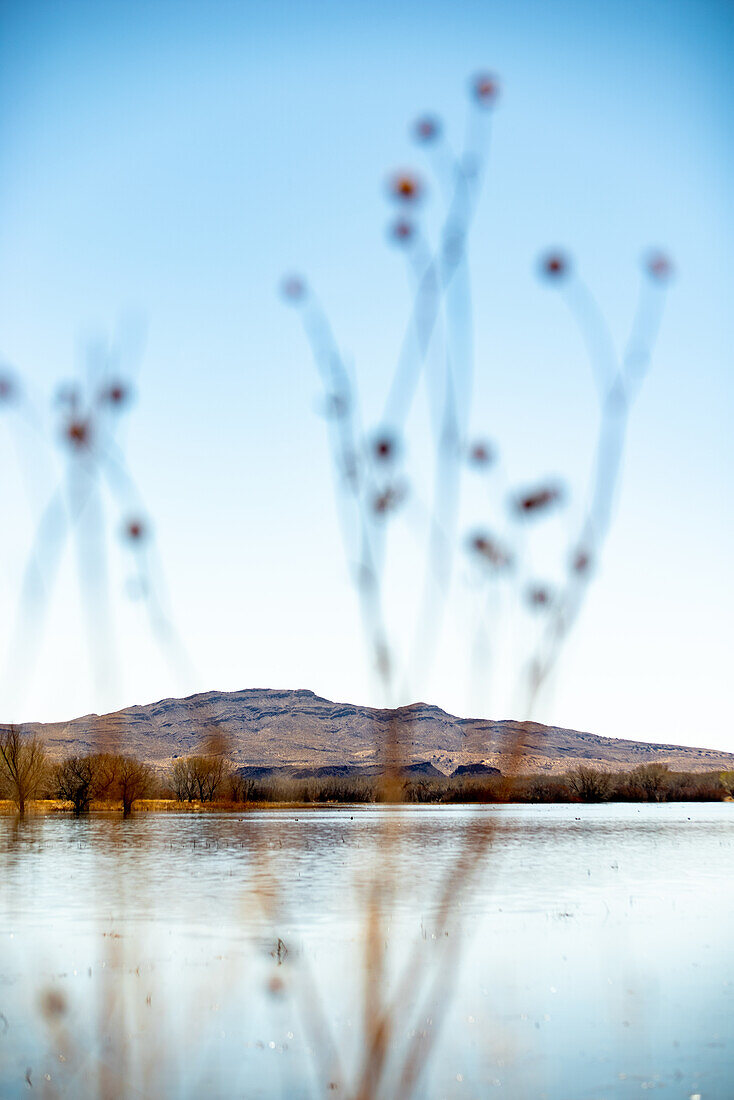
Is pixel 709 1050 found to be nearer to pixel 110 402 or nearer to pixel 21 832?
pixel 110 402

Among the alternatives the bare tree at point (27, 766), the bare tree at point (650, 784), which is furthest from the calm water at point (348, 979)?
the bare tree at point (650, 784)

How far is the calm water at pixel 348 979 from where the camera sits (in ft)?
27.1

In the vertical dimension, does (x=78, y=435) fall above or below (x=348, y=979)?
above

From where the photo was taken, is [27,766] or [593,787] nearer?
[27,766]

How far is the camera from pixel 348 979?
1392 centimetres

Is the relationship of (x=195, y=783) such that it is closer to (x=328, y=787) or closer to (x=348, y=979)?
(x=328, y=787)

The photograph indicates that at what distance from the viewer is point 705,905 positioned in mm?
21984

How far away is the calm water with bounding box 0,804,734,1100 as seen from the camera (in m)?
8.25

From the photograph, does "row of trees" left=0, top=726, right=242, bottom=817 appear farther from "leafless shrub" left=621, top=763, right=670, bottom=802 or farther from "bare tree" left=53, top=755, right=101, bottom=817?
"leafless shrub" left=621, top=763, right=670, bottom=802

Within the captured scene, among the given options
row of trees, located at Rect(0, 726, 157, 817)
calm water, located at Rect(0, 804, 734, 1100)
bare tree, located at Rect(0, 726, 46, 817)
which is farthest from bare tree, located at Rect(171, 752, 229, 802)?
calm water, located at Rect(0, 804, 734, 1100)

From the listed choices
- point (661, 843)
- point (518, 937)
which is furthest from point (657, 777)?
point (518, 937)

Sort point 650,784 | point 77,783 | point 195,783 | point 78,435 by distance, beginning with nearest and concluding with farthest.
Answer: point 78,435 < point 77,783 < point 195,783 < point 650,784

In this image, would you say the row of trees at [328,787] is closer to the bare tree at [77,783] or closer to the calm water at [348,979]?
the bare tree at [77,783]

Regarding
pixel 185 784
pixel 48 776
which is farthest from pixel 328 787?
pixel 48 776
